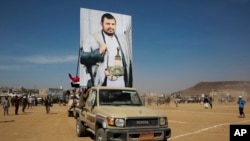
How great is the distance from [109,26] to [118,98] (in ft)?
19.2

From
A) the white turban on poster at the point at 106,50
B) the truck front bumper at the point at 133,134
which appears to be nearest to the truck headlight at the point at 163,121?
the truck front bumper at the point at 133,134

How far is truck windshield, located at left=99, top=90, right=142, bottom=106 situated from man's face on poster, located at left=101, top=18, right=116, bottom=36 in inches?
210

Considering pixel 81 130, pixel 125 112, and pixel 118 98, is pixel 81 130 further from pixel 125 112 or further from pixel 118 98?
pixel 125 112

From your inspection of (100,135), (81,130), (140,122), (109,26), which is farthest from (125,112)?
(109,26)

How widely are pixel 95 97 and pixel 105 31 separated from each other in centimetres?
557

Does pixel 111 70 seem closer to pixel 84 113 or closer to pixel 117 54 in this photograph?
pixel 117 54

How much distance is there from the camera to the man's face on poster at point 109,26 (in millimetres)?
15594

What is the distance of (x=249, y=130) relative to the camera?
7.46 meters

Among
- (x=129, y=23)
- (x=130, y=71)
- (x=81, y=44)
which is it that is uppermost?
(x=129, y=23)

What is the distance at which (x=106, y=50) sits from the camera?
15.5 m

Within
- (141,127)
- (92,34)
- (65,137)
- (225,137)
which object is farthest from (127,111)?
(92,34)

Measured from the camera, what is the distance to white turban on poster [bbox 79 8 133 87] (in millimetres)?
14875

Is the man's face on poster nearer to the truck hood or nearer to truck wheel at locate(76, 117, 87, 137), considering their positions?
truck wheel at locate(76, 117, 87, 137)

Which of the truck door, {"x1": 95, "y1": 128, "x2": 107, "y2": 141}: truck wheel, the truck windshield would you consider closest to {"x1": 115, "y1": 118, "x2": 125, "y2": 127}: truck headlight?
{"x1": 95, "y1": 128, "x2": 107, "y2": 141}: truck wheel
